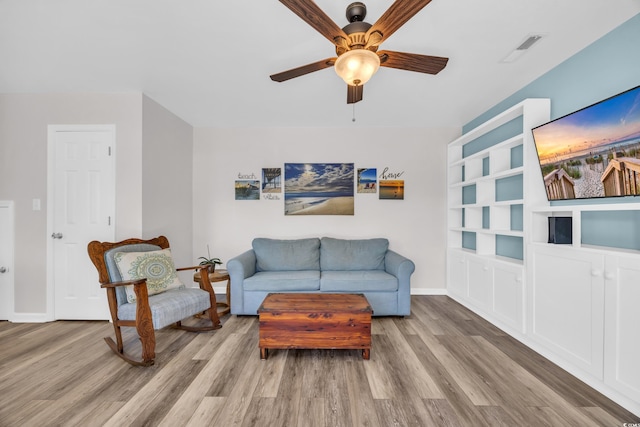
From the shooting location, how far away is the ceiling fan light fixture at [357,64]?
4.84 ft

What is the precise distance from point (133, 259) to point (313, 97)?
2.56 metres

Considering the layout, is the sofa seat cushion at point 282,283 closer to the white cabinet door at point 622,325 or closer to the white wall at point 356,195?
the white wall at point 356,195

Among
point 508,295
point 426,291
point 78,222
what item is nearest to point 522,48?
point 508,295

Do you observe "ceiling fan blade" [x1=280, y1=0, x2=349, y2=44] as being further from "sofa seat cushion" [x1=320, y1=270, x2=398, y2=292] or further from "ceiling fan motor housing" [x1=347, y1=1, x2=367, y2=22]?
"sofa seat cushion" [x1=320, y1=270, x2=398, y2=292]

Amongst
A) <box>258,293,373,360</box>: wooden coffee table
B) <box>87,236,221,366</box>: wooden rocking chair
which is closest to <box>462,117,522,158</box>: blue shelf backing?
<box>258,293,373,360</box>: wooden coffee table

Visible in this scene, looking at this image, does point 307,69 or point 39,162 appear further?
point 39,162

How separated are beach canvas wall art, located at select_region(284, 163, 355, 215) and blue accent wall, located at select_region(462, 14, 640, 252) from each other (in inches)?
97.9

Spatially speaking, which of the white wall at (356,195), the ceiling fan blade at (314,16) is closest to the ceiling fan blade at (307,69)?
the ceiling fan blade at (314,16)

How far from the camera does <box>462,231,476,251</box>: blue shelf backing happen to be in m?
3.88

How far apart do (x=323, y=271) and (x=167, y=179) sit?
2460 mm

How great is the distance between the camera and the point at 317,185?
13.8 ft

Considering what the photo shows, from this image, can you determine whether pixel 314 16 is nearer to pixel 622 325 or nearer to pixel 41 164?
pixel 622 325

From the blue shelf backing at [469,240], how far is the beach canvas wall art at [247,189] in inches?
128

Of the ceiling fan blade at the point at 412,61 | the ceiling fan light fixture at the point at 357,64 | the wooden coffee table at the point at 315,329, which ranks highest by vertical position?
the ceiling fan blade at the point at 412,61
